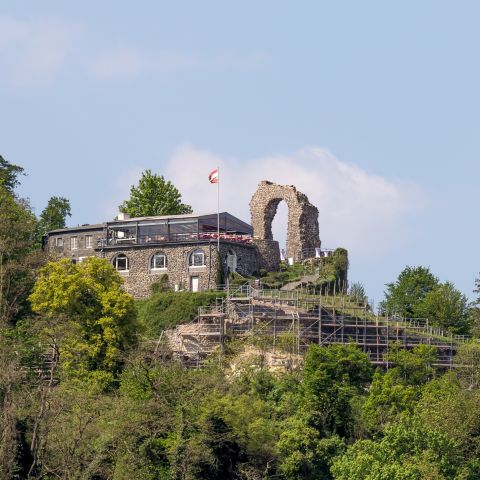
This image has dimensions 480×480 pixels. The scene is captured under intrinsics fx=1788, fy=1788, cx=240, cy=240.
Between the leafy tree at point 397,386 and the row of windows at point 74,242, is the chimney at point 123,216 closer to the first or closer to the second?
the row of windows at point 74,242

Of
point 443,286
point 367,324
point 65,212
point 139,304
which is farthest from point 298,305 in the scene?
point 65,212

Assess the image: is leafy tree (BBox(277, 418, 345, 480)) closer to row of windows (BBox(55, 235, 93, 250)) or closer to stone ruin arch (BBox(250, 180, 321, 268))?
stone ruin arch (BBox(250, 180, 321, 268))

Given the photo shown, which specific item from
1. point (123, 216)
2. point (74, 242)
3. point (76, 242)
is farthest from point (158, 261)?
point (74, 242)

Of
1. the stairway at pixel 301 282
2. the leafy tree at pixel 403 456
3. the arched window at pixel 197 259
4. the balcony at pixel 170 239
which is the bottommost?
the leafy tree at pixel 403 456

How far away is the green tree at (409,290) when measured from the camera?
366 ft

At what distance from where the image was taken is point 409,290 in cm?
11488

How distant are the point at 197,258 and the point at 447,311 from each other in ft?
52.0

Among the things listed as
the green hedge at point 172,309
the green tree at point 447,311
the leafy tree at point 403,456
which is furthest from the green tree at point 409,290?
the leafy tree at point 403,456

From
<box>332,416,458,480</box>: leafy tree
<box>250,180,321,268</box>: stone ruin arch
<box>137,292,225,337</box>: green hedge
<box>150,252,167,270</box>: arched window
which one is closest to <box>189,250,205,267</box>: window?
<box>150,252,167,270</box>: arched window

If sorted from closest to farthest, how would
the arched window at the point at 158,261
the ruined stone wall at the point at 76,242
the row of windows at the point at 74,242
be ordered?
the arched window at the point at 158,261
the ruined stone wall at the point at 76,242
the row of windows at the point at 74,242

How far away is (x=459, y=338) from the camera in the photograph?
104062 mm

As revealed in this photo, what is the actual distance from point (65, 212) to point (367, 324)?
111 ft

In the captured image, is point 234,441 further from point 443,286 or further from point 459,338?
point 443,286

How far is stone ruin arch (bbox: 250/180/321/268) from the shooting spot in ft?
374
